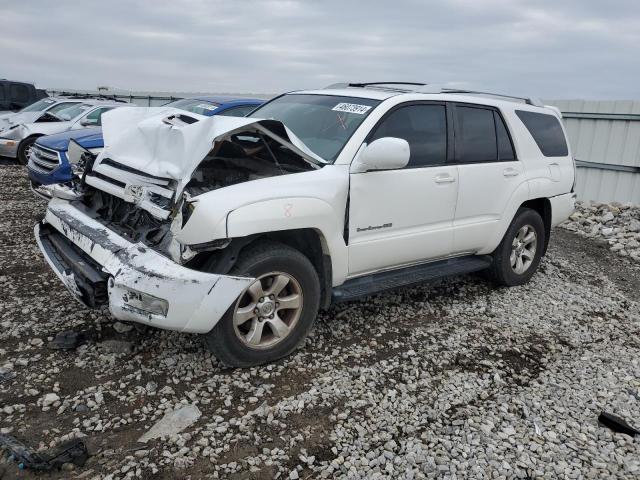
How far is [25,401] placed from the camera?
124 inches

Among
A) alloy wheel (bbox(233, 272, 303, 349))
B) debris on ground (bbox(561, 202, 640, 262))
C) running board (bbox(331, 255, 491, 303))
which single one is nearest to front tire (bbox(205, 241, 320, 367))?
alloy wheel (bbox(233, 272, 303, 349))

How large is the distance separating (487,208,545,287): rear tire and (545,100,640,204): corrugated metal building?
6.08 meters

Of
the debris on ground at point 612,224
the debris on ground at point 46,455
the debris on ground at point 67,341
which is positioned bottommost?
the debris on ground at point 612,224

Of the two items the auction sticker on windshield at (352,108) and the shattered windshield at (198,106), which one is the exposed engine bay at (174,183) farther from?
the shattered windshield at (198,106)

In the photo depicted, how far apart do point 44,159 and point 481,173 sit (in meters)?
6.05

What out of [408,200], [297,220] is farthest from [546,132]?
[297,220]

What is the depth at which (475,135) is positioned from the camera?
192 inches

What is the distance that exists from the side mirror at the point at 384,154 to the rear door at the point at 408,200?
12 cm

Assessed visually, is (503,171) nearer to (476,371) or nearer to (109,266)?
(476,371)

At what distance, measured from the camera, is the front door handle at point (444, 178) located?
14.5ft

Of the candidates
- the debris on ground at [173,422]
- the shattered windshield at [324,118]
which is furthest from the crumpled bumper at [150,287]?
the shattered windshield at [324,118]

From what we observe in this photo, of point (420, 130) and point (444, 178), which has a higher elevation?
point (420, 130)

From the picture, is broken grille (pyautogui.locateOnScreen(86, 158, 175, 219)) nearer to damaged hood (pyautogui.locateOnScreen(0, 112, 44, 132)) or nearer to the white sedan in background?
the white sedan in background

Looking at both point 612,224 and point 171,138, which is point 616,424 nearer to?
point 171,138
